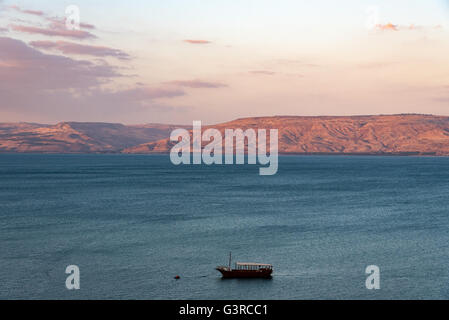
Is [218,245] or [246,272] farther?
[218,245]

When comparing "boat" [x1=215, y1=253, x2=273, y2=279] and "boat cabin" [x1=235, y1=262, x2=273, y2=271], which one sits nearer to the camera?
"boat" [x1=215, y1=253, x2=273, y2=279]

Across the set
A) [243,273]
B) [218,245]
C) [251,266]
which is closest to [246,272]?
[243,273]

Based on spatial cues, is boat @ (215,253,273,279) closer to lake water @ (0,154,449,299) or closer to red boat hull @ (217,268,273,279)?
red boat hull @ (217,268,273,279)

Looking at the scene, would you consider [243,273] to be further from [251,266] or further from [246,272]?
[251,266]

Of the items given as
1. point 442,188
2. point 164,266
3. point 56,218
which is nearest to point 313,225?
point 164,266

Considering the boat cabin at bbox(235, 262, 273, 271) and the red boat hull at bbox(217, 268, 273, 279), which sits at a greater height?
the boat cabin at bbox(235, 262, 273, 271)

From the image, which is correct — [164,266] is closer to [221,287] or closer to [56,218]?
[221,287]

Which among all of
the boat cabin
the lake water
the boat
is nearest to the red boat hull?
the boat

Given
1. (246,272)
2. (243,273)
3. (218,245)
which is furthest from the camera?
(218,245)

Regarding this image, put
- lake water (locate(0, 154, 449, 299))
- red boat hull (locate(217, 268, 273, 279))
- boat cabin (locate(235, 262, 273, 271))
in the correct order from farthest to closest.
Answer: boat cabin (locate(235, 262, 273, 271)) → red boat hull (locate(217, 268, 273, 279)) → lake water (locate(0, 154, 449, 299))

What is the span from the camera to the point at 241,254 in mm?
70938

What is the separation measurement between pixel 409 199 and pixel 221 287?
99.4 m

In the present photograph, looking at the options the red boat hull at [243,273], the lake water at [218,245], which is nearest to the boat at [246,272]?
the red boat hull at [243,273]

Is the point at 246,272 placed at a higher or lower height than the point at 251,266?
lower
